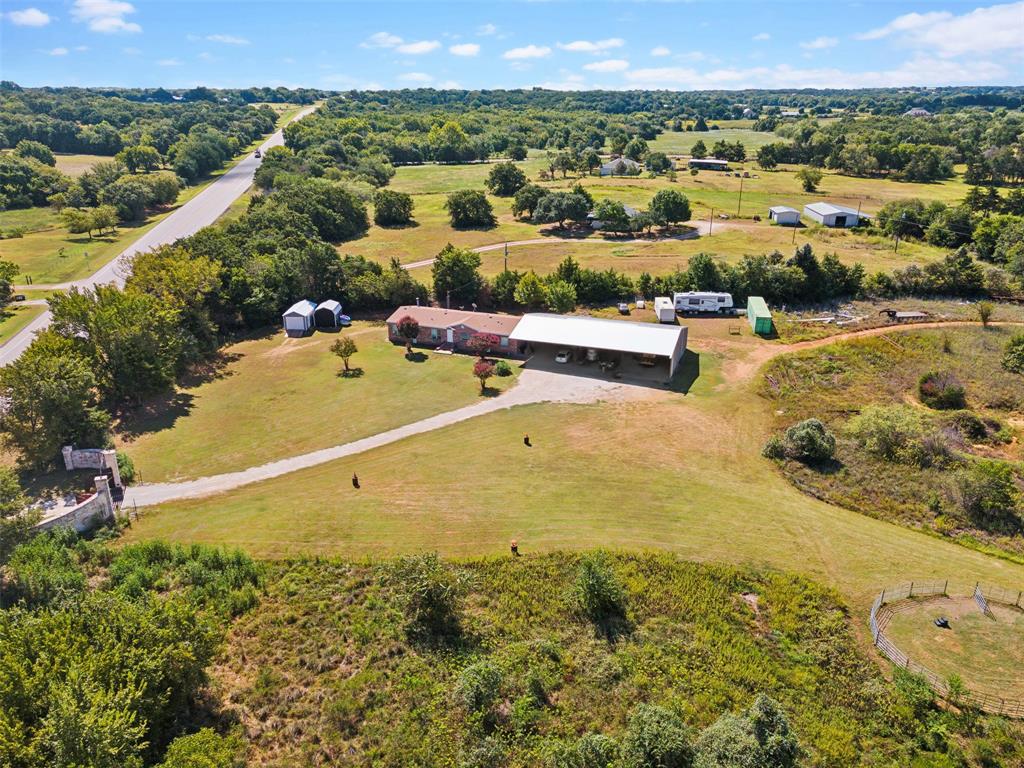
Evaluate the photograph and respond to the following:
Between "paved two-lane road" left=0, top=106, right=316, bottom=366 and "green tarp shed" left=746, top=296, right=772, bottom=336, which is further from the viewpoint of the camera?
"green tarp shed" left=746, top=296, right=772, bottom=336

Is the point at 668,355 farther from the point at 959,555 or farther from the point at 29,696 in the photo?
the point at 29,696

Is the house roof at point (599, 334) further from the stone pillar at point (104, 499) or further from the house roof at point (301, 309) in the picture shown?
the stone pillar at point (104, 499)

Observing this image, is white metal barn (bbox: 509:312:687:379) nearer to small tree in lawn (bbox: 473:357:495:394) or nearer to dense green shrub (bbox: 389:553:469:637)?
small tree in lawn (bbox: 473:357:495:394)

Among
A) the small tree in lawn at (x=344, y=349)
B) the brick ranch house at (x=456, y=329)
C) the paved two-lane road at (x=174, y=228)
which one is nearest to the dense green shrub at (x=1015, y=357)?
the brick ranch house at (x=456, y=329)

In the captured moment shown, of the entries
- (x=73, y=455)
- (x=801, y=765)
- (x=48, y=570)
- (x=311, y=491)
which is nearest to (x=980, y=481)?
(x=801, y=765)

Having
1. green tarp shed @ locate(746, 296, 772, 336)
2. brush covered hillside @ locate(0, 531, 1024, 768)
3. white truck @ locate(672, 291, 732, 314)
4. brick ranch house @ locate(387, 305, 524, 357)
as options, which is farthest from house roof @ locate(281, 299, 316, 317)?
green tarp shed @ locate(746, 296, 772, 336)

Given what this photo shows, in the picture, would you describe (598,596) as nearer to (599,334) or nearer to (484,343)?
(599,334)

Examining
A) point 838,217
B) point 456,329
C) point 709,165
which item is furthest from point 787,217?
point 456,329
